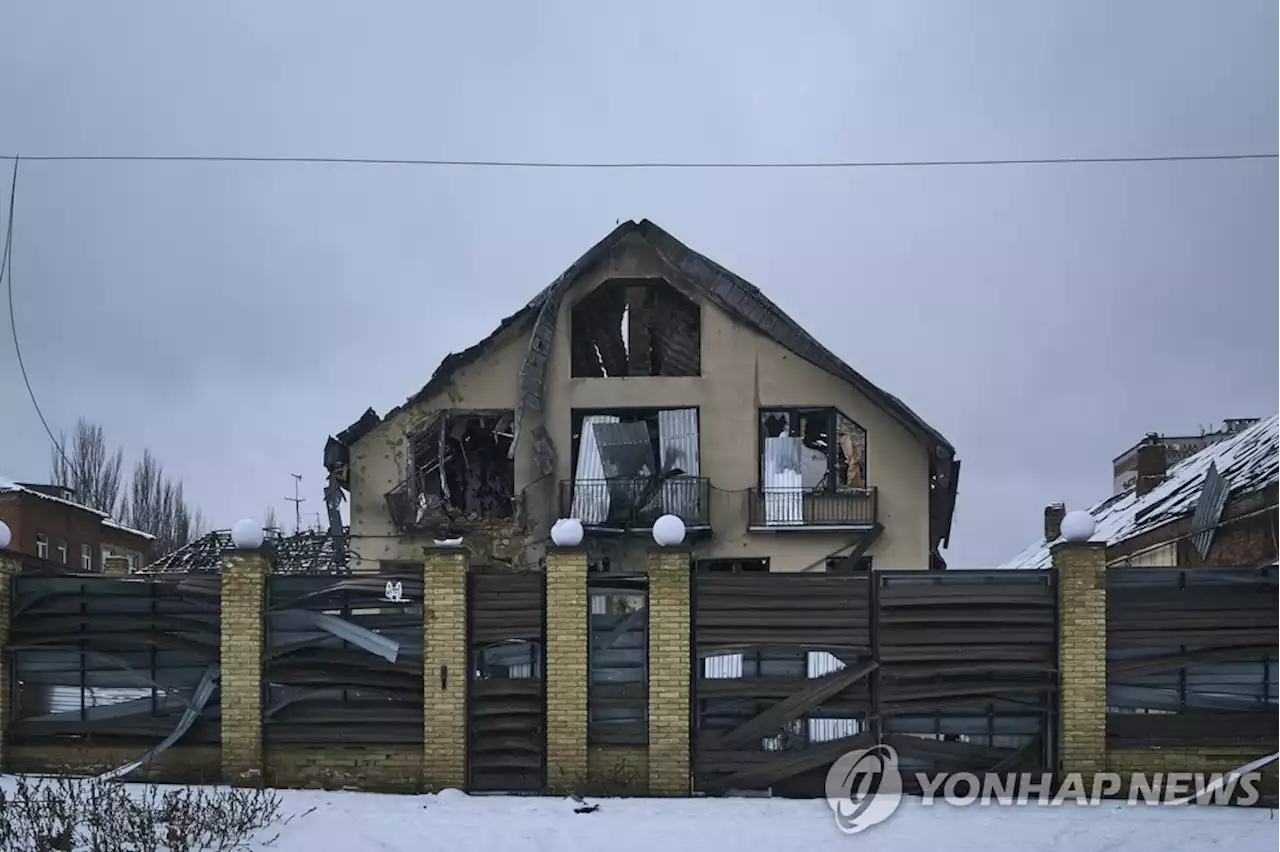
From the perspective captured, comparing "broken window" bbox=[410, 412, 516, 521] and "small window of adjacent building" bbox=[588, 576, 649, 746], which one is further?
"broken window" bbox=[410, 412, 516, 521]

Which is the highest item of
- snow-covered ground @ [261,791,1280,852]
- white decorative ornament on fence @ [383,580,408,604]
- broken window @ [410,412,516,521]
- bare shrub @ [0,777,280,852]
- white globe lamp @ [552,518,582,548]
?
broken window @ [410,412,516,521]

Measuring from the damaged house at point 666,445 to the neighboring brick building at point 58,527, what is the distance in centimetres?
1733

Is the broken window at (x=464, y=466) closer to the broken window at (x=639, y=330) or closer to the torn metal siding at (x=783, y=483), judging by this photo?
the broken window at (x=639, y=330)

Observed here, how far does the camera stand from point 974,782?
1109cm

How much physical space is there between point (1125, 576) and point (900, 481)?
10229 millimetres

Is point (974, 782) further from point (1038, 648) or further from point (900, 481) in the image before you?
point (900, 481)

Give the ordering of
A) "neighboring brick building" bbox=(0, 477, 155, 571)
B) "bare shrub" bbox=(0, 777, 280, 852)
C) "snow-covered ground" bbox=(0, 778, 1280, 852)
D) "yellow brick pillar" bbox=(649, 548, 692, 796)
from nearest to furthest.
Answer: "bare shrub" bbox=(0, 777, 280, 852) < "snow-covered ground" bbox=(0, 778, 1280, 852) < "yellow brick pillar" bbox=(649, 548, 692, 796) < "neighboring brick building" bbox=(0, 477, 155, 571)

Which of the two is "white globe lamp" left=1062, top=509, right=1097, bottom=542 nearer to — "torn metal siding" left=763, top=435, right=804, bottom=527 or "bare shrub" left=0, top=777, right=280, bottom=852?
"bare shrub" left=0, top=777, right=280, bottom=852

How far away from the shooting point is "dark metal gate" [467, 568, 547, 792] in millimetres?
11406

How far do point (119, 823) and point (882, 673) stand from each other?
6.88m

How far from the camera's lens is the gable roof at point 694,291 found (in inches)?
838

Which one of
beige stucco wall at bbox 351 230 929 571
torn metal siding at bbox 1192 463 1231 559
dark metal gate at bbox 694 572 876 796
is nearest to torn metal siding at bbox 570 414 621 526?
beige stucco wall at bbox 351 230 929 571

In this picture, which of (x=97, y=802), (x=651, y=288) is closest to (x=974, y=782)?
(x=97, y=802)

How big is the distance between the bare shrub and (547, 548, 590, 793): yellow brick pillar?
9.48 feet
